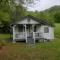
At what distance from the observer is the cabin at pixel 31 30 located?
144 feet

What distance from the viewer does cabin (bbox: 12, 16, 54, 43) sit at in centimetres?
4381

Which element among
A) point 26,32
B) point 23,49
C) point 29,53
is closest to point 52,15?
point 26,32

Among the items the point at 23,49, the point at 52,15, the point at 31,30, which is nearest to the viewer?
the point at 23,49

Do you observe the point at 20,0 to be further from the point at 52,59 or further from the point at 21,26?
the point at 21,26

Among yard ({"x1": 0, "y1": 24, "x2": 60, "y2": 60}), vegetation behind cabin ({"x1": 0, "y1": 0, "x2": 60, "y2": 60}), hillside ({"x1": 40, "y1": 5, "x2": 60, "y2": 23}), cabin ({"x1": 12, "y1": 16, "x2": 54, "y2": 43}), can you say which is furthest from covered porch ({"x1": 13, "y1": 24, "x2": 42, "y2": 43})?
hillside ({"x1": 40, "y1": 5, "x2": 60, "y2": 23})

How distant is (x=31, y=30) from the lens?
46.7m

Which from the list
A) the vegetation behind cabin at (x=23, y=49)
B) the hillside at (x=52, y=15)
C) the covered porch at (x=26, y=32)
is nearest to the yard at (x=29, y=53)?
the vegetation behind cabin at (x=23, y=49)

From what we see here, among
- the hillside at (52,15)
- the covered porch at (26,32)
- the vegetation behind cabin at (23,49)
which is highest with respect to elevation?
the hillside at (52,15)

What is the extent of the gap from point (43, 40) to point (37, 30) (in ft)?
10.1

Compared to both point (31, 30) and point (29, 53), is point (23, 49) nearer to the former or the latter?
point (29, 53)

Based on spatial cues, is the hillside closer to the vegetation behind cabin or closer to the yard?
the vegetation behind cabin

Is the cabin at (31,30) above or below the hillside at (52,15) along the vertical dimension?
below

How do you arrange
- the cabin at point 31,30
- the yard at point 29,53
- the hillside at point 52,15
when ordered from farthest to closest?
the hillside at point 52,15 < the cabin at point 31,30 < the yard at point 29,53

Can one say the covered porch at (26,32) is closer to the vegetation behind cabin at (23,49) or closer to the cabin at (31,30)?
the cabin at (31,30)
